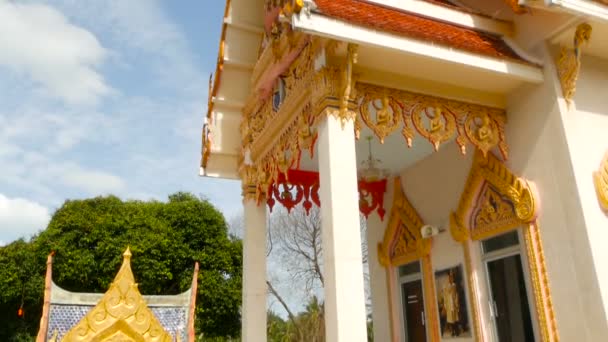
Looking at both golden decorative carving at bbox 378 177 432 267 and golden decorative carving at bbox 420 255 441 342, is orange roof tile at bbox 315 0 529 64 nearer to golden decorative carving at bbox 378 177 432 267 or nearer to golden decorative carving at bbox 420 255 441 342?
golden decorative carving at bbox 378 177 432 267

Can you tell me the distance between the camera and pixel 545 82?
4.74 m

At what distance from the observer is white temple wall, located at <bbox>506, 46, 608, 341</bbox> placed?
4.19 metres

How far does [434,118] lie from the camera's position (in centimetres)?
473

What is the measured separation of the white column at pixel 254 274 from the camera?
5777 millimetres

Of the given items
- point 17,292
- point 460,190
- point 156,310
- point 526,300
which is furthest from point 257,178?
point 17,292

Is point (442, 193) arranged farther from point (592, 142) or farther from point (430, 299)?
point (592, 142)

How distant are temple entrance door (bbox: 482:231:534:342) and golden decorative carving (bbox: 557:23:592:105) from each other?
1.53 metres

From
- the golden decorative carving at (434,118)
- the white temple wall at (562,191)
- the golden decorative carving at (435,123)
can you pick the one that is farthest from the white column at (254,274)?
the white temple wall at (562,191)

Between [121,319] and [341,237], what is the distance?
2.02 m

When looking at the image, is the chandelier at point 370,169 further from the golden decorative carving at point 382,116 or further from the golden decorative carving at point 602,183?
the golden decorative carving at point 602,183

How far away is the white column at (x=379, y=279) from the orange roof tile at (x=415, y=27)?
299 cm

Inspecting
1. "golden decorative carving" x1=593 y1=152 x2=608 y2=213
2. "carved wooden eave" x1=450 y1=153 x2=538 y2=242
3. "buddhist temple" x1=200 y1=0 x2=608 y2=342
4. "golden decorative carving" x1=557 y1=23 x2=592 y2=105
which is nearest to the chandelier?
"buddhist temple" x1=200 y1=0 x2=608 y2=342

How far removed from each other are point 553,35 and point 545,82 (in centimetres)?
45

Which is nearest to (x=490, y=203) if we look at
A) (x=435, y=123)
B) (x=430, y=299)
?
(x=435, y=123)
